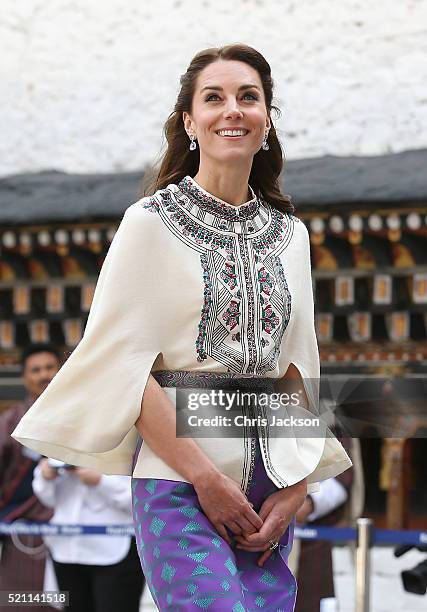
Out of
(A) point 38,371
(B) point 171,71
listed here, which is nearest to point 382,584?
(A) point 38,371

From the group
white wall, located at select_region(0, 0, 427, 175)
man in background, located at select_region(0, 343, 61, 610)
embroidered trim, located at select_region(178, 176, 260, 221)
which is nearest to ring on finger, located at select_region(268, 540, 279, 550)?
embroidered trim, located at select_region(178, 176, 260, 221)

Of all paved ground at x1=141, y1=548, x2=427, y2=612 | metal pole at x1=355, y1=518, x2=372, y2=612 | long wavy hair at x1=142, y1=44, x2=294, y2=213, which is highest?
long wavy hair at x1=142, y1=44, x2=294, y2=213

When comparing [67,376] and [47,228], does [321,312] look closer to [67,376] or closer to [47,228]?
[47,228]

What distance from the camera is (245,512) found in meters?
2.75

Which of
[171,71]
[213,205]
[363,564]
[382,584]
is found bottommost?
[382,584]

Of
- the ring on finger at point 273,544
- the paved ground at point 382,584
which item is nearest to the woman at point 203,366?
the ring on finger at point 273,544

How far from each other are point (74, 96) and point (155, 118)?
0.82 m

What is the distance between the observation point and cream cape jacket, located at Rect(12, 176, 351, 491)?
2.80 m

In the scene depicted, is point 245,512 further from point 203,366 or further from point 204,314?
point 204,314

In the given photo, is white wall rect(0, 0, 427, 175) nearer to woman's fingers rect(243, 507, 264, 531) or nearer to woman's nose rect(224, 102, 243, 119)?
woman's nose rect(224, 102, 243, 119)

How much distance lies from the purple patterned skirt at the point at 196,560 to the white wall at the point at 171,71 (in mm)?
7970

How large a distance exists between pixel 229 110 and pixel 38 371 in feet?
13.0

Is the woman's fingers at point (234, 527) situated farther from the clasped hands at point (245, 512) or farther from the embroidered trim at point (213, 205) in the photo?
the embroidered trim at point (213, 205)

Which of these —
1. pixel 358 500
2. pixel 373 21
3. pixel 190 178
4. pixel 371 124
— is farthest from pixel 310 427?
pixel 373 21
